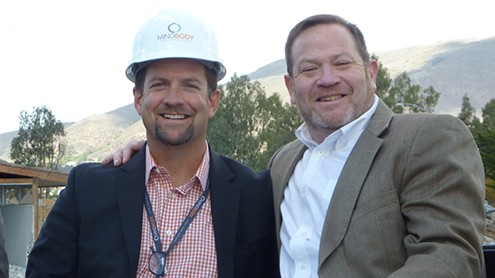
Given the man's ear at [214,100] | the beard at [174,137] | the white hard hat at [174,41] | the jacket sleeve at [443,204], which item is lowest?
the jacket sleeve at [443,204]

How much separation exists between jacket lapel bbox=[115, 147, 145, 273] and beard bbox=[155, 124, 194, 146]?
245 millimetres

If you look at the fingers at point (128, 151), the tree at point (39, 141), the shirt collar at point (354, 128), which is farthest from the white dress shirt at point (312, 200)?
the tree at point (39, 141)

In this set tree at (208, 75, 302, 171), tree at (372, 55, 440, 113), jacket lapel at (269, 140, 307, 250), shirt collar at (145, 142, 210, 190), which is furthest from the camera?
tree at (208, 75, 302, 171)

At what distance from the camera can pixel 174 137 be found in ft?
12.6

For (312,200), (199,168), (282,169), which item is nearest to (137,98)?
(199,168)

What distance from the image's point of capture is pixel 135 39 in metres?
4.03

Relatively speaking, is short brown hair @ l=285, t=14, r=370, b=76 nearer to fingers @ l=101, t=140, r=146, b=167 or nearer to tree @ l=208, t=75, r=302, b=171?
fingers @ l=101, t=140, r=146, b=167

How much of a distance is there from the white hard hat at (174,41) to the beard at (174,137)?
0.40 meters

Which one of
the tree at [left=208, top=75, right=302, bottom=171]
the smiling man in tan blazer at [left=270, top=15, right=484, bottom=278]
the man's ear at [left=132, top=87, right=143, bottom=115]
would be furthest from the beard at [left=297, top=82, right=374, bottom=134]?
the tree at [left=208, top=75, right=302, bottom=171]

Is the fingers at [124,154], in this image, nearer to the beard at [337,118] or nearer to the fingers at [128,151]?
the fingers at [128,151]

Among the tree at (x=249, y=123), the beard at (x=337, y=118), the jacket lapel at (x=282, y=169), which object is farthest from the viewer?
the tree at (x=249, y=123)

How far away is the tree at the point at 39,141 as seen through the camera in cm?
5516

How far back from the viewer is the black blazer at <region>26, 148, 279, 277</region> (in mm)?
3705

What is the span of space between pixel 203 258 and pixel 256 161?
4808cm
